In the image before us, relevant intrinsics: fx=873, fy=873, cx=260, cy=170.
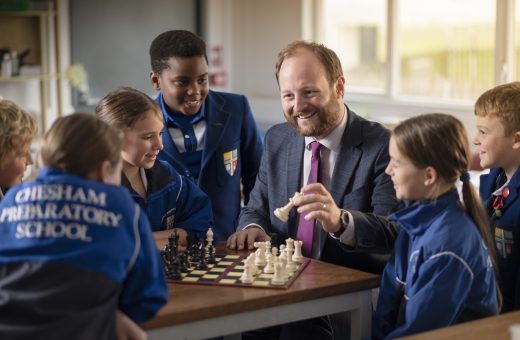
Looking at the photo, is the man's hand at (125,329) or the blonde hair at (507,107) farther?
the blonde hair at (507,107)

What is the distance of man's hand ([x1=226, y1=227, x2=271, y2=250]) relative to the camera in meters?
3.25

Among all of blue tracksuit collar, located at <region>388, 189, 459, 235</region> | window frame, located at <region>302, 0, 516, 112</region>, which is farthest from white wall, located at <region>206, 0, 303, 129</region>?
blue tracksuit collar, located at <region>388, 189, 459, 235</region>

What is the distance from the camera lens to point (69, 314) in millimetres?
2055

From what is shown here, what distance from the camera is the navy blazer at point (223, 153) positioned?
3.80 metres

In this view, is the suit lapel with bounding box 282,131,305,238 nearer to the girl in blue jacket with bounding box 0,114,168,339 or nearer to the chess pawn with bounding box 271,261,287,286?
the chess pawn with bounding box 271,261,287,286

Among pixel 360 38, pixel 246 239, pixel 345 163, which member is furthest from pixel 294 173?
pixel 360 38

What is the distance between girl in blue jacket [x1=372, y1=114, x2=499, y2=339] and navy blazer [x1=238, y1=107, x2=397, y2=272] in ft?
1.13

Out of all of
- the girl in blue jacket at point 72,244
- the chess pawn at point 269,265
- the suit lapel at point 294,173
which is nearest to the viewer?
the girl in blue jacket at point 72,244

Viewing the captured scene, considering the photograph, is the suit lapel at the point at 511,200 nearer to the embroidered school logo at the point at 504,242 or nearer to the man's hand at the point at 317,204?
the embroidered school logo at the point at 504,242

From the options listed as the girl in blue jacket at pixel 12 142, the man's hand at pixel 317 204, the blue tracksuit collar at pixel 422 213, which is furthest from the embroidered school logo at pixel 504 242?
the girl in blue jacket at pixel 12 142

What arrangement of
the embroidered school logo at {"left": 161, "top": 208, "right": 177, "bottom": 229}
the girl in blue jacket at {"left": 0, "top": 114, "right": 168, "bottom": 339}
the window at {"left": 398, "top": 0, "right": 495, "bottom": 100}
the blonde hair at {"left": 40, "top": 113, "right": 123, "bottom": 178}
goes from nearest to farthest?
1. the girl in blue jacket at {"left": 0, "top": 114, "right": 168, "bottom": 339}
2. the blonde hair at {"left": 40, "top": 113, "right": 123, "bottom": 178}
3. the embroidered school logo at {"left": 161, "top": 208, "right": 177, "bottom": 229}
4. the window at {"left": 398, "top": 0, "right": 495, "bottom": 100}

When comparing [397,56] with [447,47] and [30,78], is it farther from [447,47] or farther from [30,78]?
[30,78]

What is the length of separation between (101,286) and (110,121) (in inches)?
42.1

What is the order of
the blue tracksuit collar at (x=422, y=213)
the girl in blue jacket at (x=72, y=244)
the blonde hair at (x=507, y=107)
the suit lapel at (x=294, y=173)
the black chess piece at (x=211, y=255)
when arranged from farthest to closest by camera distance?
the suit lapel at (x=294, y=173) < the blonde hair at (x=507, y=107) < the black chess piece at (x=211, y=255) < the blue tracksuit collar at (x=422, y=213) < the girl in blue jacket at (x=72, y=244)
